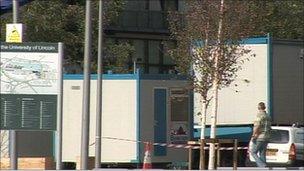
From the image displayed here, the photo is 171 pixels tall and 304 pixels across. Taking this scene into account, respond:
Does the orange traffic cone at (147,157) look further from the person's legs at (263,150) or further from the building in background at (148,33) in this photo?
the building in background at (148,33)

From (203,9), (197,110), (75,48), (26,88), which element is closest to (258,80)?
(197,110)

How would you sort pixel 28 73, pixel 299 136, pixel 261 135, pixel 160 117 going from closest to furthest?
pixel 28 73 → pixel 261 135 → pixel 299 136 → pixel 160 117

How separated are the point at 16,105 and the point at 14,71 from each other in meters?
0.62

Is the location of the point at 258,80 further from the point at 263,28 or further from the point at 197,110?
the point at 263,28

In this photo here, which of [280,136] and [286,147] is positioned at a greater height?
[280,136]

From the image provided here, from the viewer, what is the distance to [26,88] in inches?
575

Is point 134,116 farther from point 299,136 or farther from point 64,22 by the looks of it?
point 64,22

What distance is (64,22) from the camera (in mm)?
30922

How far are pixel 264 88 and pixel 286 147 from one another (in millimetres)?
3156

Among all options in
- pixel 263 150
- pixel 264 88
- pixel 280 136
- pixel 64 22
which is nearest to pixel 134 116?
pixel 280 136

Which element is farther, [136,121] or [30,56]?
[136,121]

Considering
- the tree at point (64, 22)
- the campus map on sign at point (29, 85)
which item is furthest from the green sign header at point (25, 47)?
the tree at point (64, 22)

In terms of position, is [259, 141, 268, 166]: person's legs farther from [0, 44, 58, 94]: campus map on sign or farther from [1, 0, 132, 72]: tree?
[1, 0, 132, 72]: tree

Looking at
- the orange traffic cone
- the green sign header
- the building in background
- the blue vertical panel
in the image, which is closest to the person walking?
the orange traffic cone
